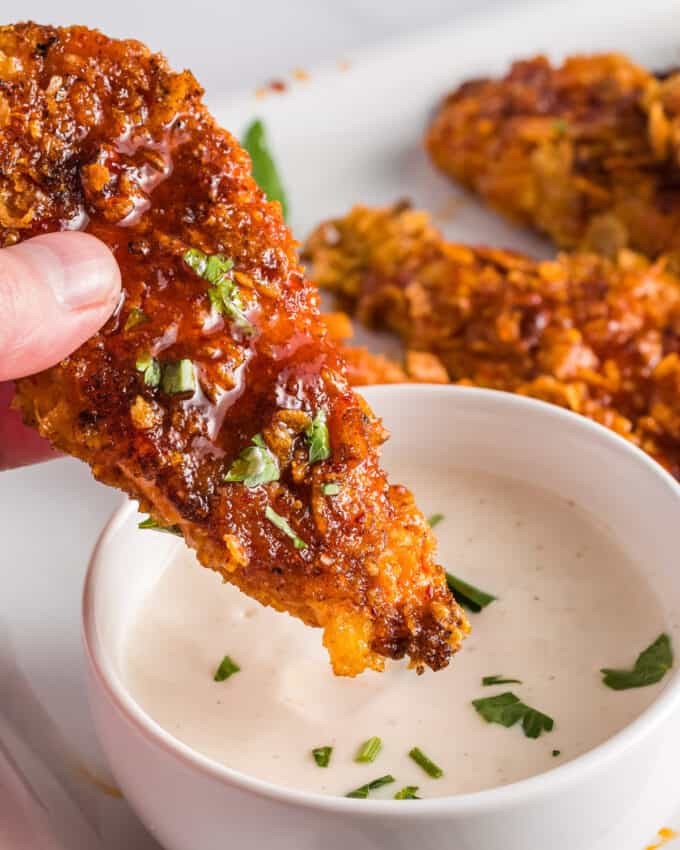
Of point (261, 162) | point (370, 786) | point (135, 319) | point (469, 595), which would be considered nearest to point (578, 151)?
point (261, 162)

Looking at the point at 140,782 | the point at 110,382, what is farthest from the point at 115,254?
the point at 140,782

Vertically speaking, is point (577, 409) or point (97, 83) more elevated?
point (97, 83)

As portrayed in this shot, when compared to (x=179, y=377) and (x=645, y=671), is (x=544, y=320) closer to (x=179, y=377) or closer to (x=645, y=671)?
(x=645, y=671)

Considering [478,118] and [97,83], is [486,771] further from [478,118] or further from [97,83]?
[478,118]

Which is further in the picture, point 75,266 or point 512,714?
point 512,714

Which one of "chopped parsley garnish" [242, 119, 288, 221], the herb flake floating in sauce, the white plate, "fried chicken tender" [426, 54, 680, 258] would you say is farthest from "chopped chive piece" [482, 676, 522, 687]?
"fried chicken tender" [426, 54, 680, 258]

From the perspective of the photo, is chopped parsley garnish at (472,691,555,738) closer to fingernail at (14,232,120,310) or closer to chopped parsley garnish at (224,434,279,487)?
chopped parsley garnish at (224,434,279,487)
